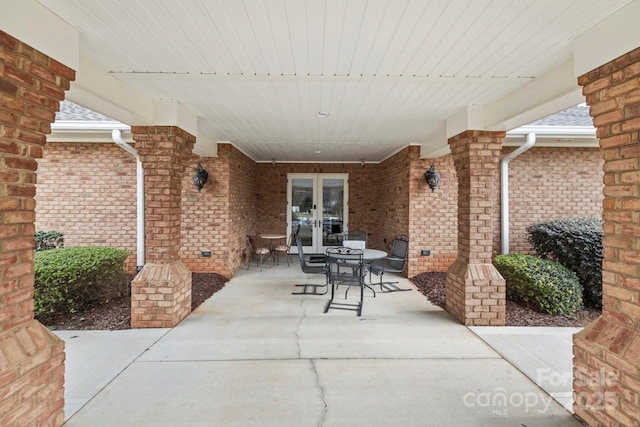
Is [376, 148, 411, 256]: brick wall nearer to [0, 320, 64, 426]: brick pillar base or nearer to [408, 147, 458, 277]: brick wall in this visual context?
[408, 147, 458, 277]: brick wall

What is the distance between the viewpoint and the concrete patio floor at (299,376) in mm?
2174

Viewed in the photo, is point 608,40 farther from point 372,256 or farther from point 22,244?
point 22,244

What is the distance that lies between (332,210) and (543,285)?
5686mm

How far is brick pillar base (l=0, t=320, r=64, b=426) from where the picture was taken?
169 cm

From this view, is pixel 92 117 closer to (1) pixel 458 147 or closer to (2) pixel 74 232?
(2) pixel 74 232

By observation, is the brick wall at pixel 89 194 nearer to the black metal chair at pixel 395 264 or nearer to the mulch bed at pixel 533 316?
the black metal chair at pixel 395 264

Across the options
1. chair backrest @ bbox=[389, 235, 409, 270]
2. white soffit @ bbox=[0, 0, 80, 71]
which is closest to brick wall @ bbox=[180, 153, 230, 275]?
chair backrest @ bbox=[389, 235, 409, 270]

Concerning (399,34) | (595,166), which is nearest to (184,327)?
(399,34)

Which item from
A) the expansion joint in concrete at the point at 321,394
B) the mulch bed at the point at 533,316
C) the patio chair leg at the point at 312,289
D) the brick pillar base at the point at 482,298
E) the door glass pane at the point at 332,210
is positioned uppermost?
the door glass pane at the point at 332,210

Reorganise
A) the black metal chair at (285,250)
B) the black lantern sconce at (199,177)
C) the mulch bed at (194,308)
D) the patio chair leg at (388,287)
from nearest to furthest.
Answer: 1. the mulch bed at (194,308)
2. the patio chair leg at (388,287)
3. the black lantern sconce at (199,177)
4. the black metal chair at (285,250)

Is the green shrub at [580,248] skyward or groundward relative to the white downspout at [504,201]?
groundward

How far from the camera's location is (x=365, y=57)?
256 cm

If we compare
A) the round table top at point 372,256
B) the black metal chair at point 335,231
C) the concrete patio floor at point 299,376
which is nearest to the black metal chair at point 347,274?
the round table top at point 372,256

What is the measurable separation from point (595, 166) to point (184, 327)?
811 cm
